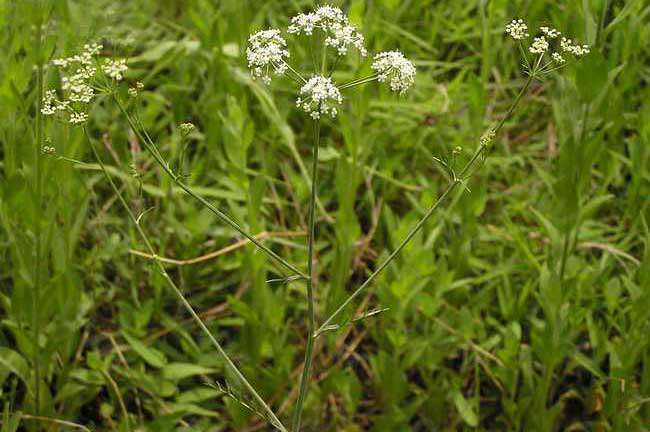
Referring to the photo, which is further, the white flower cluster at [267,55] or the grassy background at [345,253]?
the grassy background at [345,253]

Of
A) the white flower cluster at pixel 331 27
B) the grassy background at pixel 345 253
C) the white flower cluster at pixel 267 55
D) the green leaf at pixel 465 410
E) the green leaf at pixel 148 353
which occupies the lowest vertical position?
the green leaf at pixel 465 410

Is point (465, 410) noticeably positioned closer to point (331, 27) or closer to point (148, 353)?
point (148, 353)

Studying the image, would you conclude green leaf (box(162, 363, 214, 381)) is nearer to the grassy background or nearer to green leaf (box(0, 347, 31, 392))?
the grassy background

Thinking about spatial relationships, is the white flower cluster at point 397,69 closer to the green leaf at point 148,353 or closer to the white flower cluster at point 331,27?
the white flower cluster at point 331,27

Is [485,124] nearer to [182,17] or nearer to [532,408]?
[532,408]

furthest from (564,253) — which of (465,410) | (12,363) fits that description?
(12,363)

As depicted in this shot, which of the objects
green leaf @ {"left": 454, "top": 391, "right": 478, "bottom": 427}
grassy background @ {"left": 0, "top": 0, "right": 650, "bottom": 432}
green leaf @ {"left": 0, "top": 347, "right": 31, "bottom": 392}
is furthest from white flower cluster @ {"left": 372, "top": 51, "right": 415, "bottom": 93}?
green leaf @ {"left": 0, "top": 347, "right": 31, "bottom": 392}

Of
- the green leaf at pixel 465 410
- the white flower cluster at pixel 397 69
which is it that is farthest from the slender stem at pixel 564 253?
the white flower cluster at pixel 397 69

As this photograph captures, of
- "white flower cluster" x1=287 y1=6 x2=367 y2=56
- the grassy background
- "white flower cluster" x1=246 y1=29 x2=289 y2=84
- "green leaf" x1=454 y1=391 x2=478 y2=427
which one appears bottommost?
"green leaf" x1=454 y1=391 x2=478 y2=427
